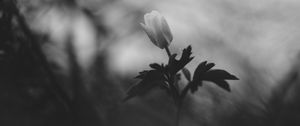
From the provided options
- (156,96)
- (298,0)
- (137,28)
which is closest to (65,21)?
(137,28)

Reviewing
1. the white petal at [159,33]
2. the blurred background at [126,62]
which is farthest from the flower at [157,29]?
the blurred background at [126,62]

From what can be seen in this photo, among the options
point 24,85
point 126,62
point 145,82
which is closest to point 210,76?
point 145,82

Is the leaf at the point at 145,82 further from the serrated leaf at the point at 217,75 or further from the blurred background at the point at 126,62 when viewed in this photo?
the blurred background at the point at 126,62

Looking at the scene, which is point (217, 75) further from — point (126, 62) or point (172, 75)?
point (126, 62)

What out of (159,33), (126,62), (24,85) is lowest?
(159,33)

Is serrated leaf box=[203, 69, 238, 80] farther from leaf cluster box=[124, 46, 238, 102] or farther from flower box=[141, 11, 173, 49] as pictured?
flower box=[141, 11, 173, 49]

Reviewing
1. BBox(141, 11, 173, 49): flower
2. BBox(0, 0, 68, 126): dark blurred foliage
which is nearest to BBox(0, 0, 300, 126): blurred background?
BBox(0, 0, 68, 126): dark blurred foliage
